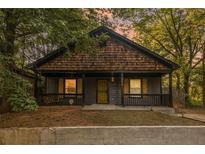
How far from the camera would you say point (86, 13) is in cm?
1377

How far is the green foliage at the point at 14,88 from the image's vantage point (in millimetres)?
9539

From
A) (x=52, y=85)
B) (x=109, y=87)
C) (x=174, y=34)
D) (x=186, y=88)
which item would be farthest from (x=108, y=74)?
(x=174, y=34)

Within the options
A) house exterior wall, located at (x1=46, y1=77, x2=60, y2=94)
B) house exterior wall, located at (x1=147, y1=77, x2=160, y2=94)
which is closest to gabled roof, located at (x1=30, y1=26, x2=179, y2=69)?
house exterior wall, located at (x1=147, y1=77, x2=160, y2=94)

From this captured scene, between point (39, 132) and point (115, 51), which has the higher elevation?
point (115, 51)

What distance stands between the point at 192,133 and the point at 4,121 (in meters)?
7.38

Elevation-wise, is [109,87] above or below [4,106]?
above

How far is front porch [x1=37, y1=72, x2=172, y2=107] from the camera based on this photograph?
59.0 ft

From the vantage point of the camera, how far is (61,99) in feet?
57.3

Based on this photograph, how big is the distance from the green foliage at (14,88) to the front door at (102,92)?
7760 millimetres

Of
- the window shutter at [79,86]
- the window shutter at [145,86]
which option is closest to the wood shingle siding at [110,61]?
the window shutter at [145,86]

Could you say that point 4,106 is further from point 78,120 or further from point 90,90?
point 90,90

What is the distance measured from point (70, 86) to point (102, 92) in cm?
248
